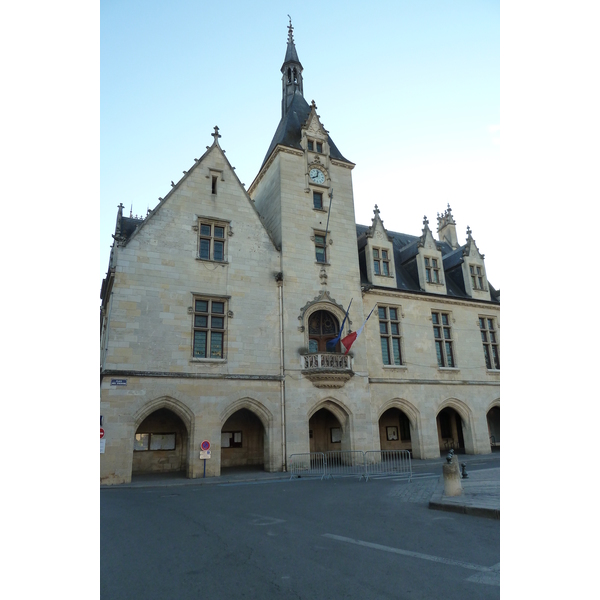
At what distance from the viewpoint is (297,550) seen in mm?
6078

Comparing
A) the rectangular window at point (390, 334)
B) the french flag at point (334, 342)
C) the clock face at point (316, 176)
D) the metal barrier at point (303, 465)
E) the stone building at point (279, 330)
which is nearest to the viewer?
the stone building at point (279, 330)

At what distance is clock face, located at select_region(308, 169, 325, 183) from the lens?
78.3ft

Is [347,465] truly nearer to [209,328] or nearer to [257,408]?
[257,408]

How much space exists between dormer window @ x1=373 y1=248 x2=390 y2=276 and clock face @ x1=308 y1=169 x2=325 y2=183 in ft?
16.9

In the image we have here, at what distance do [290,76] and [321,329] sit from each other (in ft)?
69.3

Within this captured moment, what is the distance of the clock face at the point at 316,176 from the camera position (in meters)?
23.9

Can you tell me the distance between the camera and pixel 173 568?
17.8ft

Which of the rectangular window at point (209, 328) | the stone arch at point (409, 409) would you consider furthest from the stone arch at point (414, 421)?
the rectangular window at point (209, 328)

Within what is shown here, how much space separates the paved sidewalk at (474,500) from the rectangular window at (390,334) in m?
10.2

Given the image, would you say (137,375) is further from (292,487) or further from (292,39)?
(292,39)

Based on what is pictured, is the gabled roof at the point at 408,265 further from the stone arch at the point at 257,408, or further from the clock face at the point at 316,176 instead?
the stone arch at the point at 257,408

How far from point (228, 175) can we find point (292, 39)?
63.2 ft
